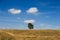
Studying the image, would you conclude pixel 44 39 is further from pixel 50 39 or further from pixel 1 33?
pixel 1 33

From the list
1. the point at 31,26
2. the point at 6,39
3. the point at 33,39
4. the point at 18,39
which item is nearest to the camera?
the point at 6,39

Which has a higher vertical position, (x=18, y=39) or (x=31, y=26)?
(x=31, y=26)

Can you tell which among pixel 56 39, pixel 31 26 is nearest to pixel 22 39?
pixel 56 39

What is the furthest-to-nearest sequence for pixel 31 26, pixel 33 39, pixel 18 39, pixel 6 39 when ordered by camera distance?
pixel 31 26 < pixel 33 39 < pixel 18 39 < pixel 6 39

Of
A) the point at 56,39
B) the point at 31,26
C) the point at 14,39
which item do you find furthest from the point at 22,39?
the point at 31,26

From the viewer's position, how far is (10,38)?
3105 centimetres

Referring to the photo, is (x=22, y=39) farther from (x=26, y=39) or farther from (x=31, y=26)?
(x=31, y=26)

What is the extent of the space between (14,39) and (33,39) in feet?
18.7

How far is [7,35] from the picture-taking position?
30.7m

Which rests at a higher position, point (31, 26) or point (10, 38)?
point (31, 26)

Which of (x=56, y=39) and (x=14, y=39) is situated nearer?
(x=14, y=39)

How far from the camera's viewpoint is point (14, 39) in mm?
31906

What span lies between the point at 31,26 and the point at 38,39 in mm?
63725

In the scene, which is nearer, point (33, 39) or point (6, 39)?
point (6, 39)
